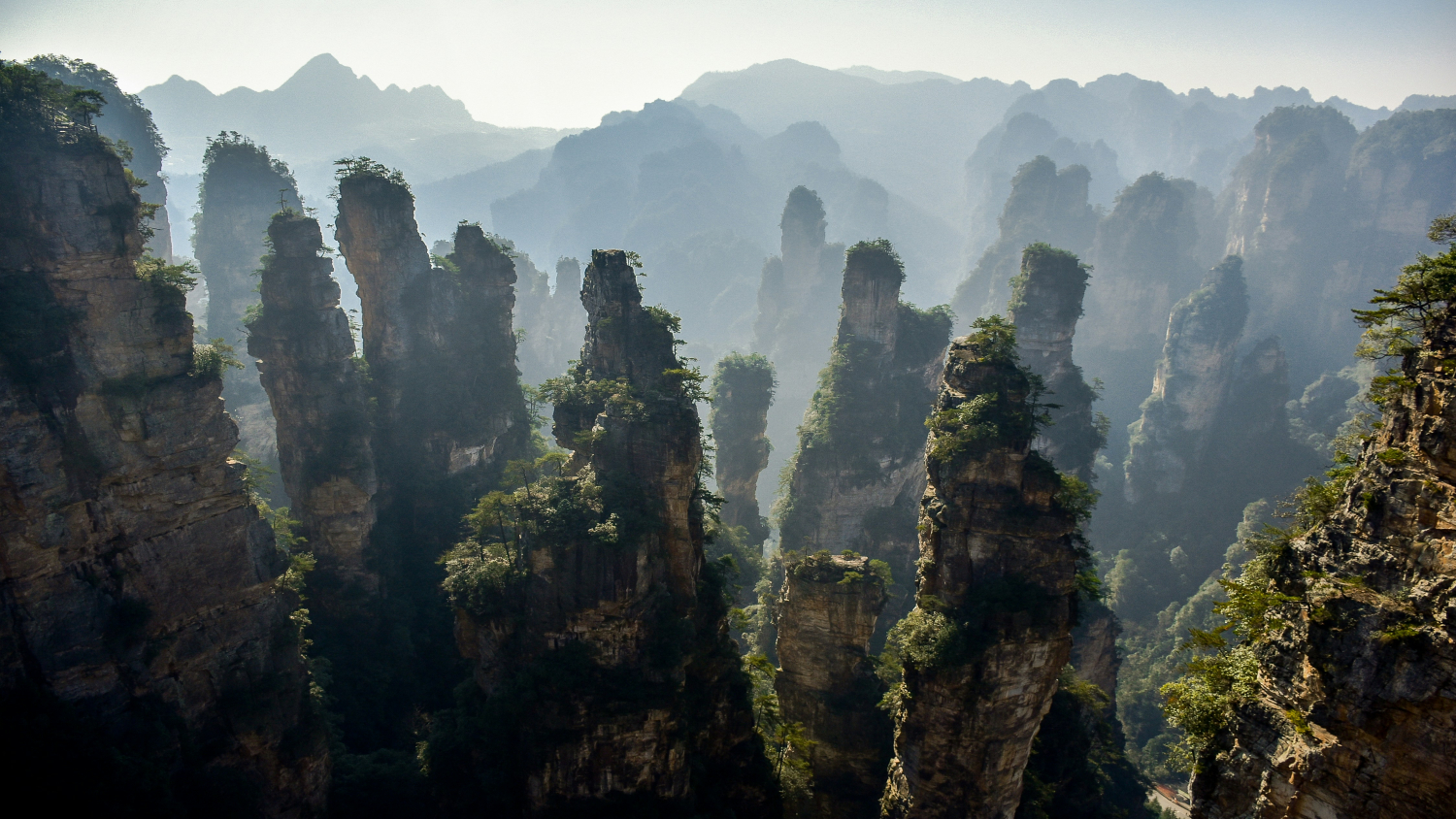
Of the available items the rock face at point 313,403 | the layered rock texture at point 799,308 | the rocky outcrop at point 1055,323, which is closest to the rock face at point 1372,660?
the rock face at point 313,403

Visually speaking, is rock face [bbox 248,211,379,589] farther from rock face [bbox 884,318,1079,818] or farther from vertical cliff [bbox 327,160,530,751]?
rock face [bbox 884,318,1079,818]

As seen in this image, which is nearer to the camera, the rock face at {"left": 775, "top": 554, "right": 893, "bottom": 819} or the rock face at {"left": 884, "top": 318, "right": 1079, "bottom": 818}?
the rock face at {"left": 884, "top": 318, "right": 1079, "bottom": 818}

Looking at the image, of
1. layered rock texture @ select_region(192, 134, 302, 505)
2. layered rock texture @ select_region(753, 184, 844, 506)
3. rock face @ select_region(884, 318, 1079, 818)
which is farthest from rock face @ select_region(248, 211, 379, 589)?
layered rock texture @ select_region(753, 184, 844, 506)

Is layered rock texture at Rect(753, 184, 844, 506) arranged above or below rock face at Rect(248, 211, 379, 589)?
above

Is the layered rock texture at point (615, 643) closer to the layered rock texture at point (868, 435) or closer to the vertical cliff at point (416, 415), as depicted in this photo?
the vertical cliff at point (416, 415)

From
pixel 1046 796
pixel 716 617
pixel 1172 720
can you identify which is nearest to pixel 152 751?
pixel 716 617

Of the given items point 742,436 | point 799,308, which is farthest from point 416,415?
point 799,308
